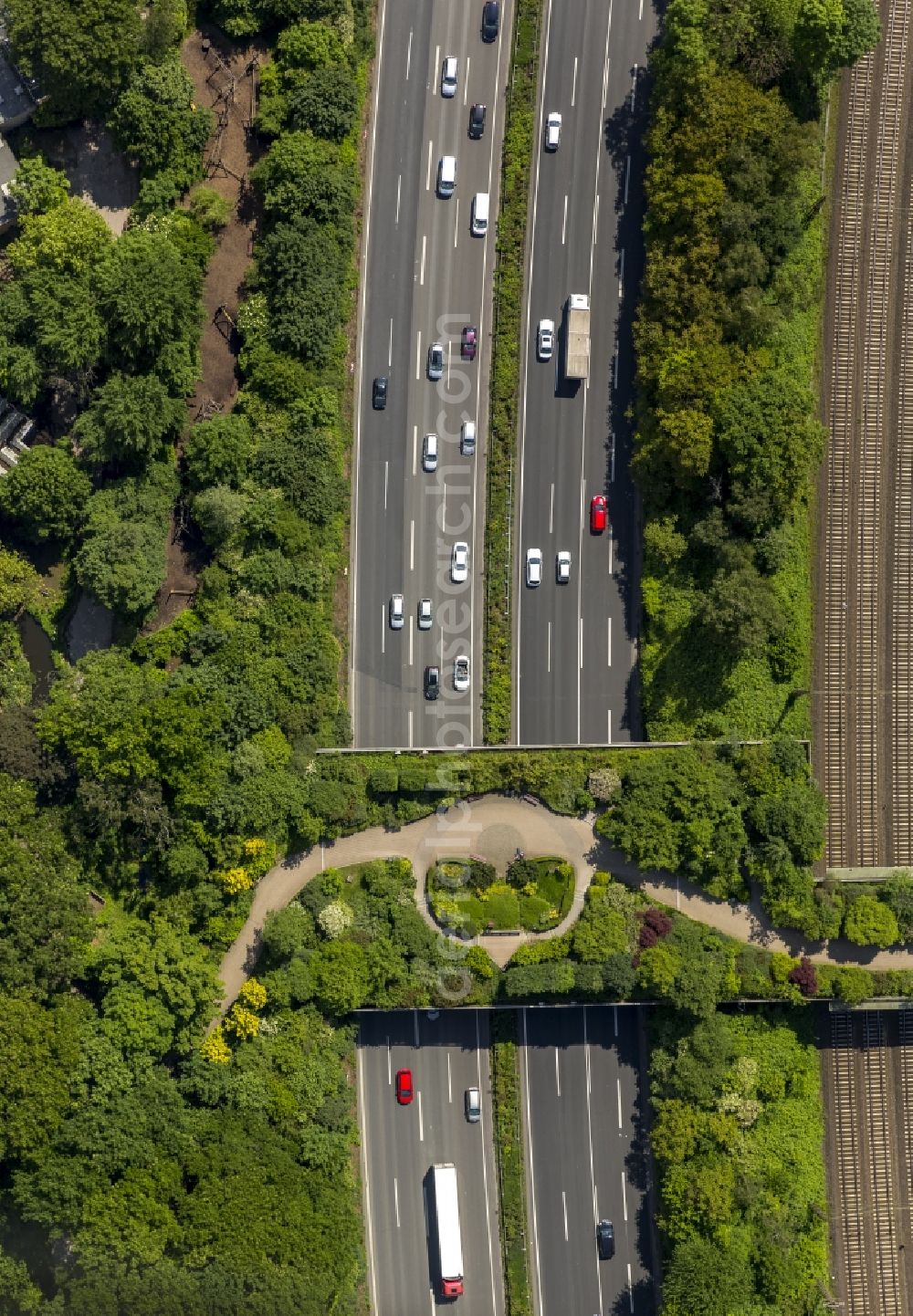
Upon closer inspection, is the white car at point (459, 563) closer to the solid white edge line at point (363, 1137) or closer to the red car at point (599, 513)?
the red car at point (599, 513)

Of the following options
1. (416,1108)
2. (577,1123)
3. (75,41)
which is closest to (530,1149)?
(577,1123)

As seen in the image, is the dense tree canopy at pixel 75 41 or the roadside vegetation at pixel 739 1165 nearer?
the dense tree canopy at pixel 75 41

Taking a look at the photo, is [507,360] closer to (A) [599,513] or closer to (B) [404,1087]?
(A) [599,513]

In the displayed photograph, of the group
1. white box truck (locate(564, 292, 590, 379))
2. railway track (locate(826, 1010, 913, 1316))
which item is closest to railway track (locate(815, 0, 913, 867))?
railway track (locate(826, 1010, 913, 1316))

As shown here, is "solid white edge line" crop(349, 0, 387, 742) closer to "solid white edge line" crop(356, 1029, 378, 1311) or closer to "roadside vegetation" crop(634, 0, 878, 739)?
"roadside vegetation" crop(634, 0, 878, 739)

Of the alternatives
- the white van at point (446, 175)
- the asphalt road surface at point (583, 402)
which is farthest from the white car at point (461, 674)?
the white van at point (446, 175)

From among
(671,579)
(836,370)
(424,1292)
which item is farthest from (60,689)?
(836,370)

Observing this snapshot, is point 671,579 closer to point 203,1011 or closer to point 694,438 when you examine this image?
point 694,438
